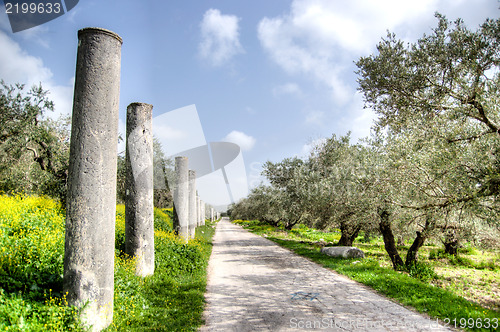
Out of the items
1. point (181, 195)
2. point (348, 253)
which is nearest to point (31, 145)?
point (181, 195)

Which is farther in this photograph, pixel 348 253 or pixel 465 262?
pixel 465 262

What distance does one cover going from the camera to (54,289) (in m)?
5.12

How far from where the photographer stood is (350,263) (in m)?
12.3

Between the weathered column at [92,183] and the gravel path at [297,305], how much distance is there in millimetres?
2101

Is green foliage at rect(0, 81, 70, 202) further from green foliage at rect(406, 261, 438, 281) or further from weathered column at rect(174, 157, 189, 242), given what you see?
green foliage at rect(406, 261, 438, 281)

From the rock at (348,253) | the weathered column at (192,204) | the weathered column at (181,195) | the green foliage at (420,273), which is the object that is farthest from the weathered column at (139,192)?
the weathered column at (192,204)

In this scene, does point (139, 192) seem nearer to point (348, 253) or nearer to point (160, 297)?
point (160, 297)

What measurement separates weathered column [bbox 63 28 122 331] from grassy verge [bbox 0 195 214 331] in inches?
13.6

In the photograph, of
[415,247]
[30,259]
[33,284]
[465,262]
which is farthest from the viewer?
[465,262]

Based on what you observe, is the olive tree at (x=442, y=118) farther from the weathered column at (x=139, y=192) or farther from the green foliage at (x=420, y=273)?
the weathered column at (x=139, y=192)

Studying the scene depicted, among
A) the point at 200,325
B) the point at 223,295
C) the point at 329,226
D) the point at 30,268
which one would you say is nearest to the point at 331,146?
the point at 329,226

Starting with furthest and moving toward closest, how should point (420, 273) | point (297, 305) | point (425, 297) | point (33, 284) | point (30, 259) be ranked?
point (420, 273) → point (425, 297) → point (297, 305) → point (30, 259) → point (33, 284)

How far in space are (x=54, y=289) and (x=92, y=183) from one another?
6.42ft

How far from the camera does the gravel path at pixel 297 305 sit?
18.7 ft
